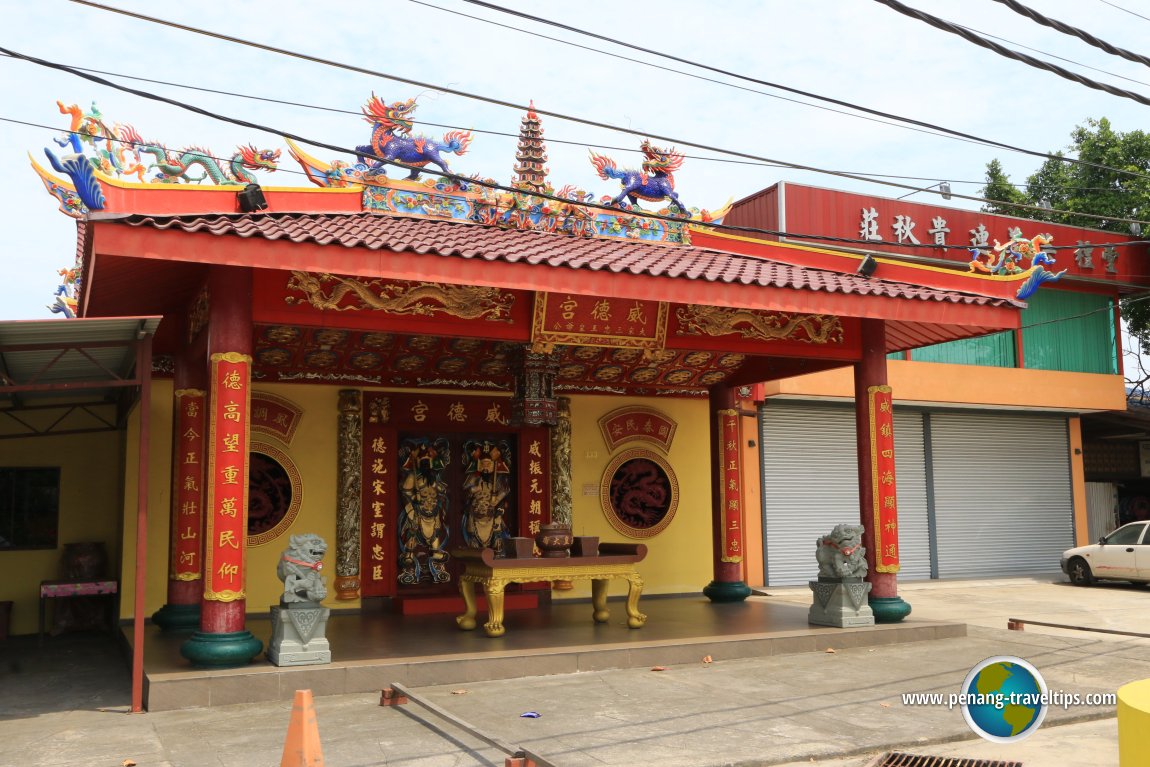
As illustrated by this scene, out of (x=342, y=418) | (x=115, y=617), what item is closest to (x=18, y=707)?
(x=115, y=617)

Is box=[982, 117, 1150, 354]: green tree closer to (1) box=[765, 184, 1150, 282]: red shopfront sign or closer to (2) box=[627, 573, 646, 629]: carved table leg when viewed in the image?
(1) box=[765, 184, 1150, 282]: red shopfront sign

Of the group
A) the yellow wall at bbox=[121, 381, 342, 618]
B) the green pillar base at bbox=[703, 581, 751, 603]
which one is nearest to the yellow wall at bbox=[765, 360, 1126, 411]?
the green pillar base at bbox=[703, 581, 751, 603]

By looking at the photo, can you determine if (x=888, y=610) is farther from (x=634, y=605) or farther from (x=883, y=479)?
(x=634, y=605)

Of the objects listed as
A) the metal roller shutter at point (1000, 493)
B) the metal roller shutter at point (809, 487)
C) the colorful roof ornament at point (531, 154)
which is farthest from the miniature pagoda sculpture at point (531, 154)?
the metal roller shutter at point (1000, 493)

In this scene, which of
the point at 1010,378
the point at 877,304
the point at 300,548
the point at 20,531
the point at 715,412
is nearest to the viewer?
the point at 300,548

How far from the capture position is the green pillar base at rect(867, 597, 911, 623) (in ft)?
31.1

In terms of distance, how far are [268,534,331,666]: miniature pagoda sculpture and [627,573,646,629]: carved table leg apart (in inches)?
126

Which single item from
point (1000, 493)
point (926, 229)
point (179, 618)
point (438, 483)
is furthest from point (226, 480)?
point (1000, 493)

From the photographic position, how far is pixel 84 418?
1130 cm

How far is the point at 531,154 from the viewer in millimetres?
9945

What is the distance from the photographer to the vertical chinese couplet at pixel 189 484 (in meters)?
9.21

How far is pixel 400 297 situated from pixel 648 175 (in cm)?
334

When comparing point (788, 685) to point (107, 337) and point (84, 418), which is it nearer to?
point (107, 337)

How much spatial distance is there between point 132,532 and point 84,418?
2.13 meters
